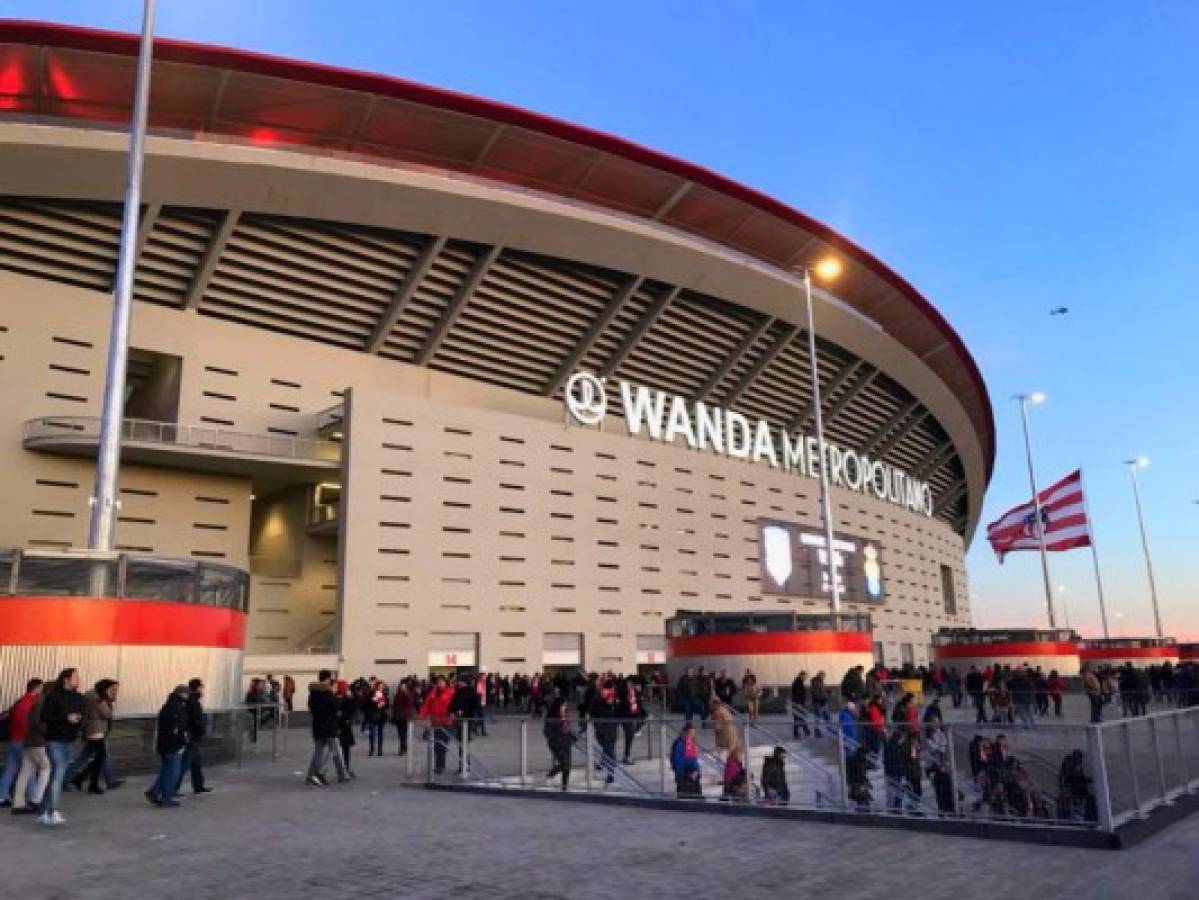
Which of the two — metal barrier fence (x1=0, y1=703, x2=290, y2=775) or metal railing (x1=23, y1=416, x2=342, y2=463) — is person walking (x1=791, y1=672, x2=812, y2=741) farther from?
metal railing (x1=23, y1=416, x2=342, y2=463)

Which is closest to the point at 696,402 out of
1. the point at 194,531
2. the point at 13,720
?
the point at 194,531

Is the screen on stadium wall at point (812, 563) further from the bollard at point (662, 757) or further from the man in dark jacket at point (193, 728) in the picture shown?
the man in dark jacket at point (193, 728)

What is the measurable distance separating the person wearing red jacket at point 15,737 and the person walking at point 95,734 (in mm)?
574

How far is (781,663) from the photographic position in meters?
28.2

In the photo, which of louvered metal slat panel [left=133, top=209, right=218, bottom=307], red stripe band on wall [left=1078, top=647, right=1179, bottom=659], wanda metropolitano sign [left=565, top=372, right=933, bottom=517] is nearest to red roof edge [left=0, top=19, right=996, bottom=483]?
louvered metal slat panel [left=133, top=209, right=218, bottom=307]

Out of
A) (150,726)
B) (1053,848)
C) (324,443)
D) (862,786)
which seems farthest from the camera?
(324,443)

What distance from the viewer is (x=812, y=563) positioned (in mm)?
48969

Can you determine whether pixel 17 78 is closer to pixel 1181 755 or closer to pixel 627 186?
pixel 627 186

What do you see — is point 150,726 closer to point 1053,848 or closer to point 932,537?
point 1053,848

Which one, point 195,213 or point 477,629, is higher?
point 195,213

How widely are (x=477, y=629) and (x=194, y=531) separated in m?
10.5

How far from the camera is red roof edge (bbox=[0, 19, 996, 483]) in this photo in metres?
26.7

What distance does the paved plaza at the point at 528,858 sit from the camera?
634 centimetres

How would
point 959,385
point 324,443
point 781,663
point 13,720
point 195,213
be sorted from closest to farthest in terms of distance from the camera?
point 13,720 → point 781,663 → point 195,213 → point 324,443 → point 959,385
